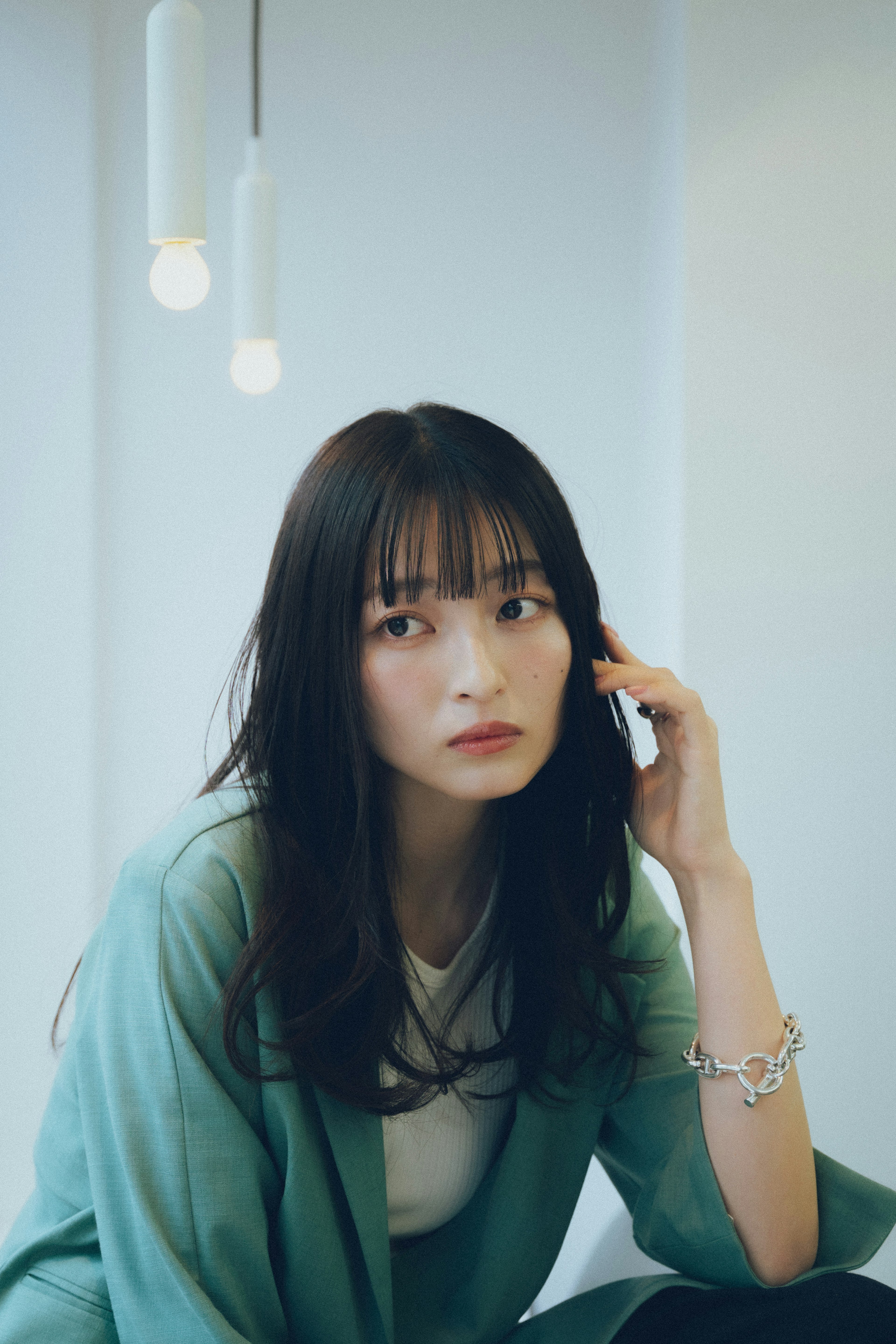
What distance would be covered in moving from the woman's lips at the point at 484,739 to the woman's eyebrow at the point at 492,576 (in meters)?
0.12

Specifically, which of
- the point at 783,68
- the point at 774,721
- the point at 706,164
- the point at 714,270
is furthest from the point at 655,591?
the point at 783,68

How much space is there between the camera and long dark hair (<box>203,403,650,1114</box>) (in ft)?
3.27

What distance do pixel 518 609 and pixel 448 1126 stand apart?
53 centimetres

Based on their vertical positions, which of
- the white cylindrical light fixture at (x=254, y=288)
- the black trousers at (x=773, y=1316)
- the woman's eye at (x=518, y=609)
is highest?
the white cylindrical light fixture at (x=254, y=288)

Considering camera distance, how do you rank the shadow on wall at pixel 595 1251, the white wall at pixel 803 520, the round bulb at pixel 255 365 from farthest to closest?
1. the white wall at pixel 803 520
2. the round bulb at pixel 255 365
3. the shadow on wall at pixel 595 1251

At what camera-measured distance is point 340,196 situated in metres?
2.52

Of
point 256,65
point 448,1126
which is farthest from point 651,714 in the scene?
point 256,65

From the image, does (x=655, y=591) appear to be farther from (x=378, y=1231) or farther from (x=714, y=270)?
(x=378, y=1231)

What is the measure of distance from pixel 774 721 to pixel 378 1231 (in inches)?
44.1

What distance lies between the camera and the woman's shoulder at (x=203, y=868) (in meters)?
1.00

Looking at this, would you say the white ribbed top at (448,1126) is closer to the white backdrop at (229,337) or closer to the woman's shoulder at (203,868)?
the woman's shoulder at (203,868)

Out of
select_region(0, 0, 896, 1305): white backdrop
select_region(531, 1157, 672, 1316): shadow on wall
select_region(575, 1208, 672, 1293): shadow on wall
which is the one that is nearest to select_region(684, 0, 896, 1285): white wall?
select_region(0, 0, 896, 1305): white backdrop

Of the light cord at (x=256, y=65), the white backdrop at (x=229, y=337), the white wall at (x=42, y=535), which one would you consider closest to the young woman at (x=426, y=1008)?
the light cord at (x=256, y=65)

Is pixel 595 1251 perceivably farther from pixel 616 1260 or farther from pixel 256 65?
pixel 256 65
